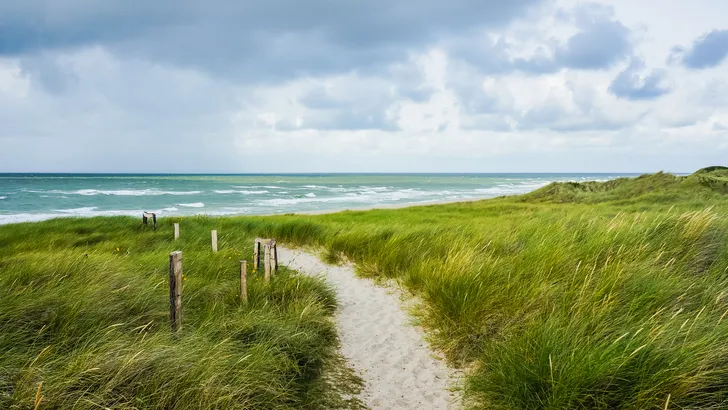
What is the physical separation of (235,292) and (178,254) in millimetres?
2197

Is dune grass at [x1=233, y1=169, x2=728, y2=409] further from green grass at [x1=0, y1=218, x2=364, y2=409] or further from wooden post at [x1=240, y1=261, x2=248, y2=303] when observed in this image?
wooden post at [x1=240, y1=261, x2=248, y2=303]

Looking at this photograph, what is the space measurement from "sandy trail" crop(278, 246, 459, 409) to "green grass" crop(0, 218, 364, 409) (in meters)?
0.32

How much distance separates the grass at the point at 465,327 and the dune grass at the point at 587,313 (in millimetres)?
20

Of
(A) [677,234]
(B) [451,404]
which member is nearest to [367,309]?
(B) [451,404]

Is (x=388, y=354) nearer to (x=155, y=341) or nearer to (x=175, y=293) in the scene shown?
(x=175, y=293)

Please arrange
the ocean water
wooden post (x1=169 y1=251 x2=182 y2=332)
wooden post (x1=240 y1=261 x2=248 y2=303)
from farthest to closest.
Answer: the ocean water < wooden post (x1=240 y1=261 x2=248 y2=303) < wooden post (x1=169 y1=251 x2=182 y2=332)

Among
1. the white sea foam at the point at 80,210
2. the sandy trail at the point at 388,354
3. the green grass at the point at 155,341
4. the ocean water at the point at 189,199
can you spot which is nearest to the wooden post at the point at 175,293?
the green grass at the point at 155,341

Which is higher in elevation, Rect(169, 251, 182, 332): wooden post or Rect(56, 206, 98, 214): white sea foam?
Rect(169, 251, 182, 332): wooden post

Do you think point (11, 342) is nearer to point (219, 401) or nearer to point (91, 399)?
point (91, 399)

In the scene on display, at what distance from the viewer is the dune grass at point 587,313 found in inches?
126

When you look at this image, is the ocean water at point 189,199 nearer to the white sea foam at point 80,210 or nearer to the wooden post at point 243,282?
the white sea foam at point 80,210

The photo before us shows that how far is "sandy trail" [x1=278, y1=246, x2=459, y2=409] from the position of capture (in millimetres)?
4441

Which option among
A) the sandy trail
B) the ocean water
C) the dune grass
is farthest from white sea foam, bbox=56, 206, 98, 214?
the sandy trail

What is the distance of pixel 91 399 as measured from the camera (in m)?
3.01
